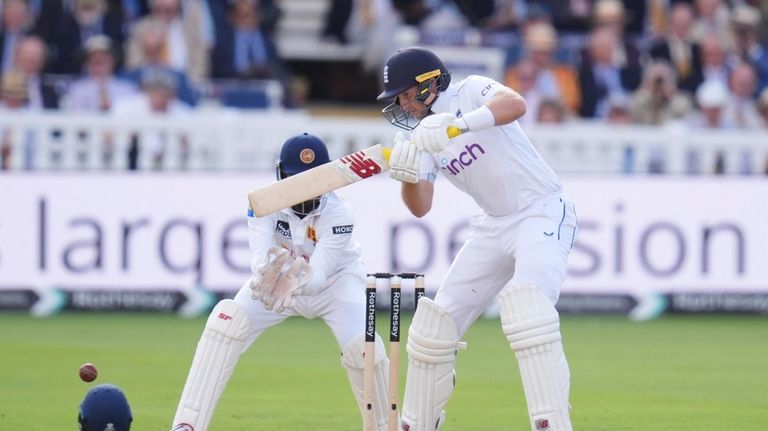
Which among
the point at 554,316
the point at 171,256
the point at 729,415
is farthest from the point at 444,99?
the point at 171,256

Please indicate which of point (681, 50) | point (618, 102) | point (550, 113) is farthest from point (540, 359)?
point (681, 50)

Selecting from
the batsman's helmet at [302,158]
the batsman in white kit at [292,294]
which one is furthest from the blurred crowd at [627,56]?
the batsman's helmet at [302,158]

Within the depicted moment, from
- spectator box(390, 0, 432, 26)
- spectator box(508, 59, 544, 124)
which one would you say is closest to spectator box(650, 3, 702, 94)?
spectator box(508, 59, 544, 124)

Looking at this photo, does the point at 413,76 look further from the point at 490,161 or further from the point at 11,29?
the point at 11,29

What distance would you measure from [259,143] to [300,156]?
6.04 m

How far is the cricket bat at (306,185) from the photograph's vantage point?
21.5ft

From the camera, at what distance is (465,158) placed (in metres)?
6.87

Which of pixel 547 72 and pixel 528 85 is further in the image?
pixel 547 72

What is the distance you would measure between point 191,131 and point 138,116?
437 mm

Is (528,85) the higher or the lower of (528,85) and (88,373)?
the higher

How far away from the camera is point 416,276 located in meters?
6.64

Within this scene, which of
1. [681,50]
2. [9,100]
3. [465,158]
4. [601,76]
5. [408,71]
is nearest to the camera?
[408,71]

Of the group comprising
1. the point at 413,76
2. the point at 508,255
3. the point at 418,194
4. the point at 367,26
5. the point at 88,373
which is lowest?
the point at 88,373

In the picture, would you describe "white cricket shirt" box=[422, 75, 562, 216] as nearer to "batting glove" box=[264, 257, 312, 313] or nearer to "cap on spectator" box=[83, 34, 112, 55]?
"batting glove" box=[264, 257, 312, 313]
